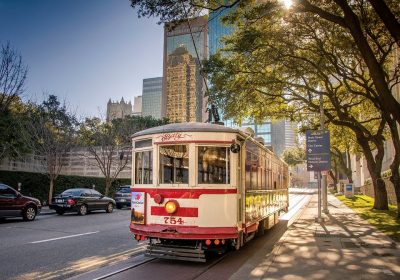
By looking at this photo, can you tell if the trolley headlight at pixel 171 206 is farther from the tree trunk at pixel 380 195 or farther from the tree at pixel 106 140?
the tree at pixel 106 140

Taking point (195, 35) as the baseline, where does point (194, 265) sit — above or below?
below

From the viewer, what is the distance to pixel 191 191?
29.2ft

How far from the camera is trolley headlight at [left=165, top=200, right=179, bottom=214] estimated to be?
8.89 metres

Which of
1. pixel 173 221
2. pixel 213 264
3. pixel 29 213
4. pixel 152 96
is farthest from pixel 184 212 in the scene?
pixel 152 96

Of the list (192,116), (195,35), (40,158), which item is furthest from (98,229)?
(192,116)

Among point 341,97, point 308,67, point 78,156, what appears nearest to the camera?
point 308,67

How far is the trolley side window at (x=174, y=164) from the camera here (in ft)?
29.9

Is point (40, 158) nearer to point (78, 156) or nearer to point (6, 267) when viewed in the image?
point (78, 156)

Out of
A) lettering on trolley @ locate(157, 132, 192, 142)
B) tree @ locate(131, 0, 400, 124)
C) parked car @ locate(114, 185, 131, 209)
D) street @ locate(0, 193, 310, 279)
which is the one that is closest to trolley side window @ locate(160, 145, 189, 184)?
lettering on trolley @ locate(157, 132, 192, 142)

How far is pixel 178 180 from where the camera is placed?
9.11m

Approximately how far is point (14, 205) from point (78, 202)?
462 cm

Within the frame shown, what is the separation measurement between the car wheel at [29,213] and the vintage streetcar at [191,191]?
10485mm

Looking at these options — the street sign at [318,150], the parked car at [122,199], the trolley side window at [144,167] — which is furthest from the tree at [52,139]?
the trolley side window at [144,167]

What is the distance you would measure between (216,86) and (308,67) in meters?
4.88
